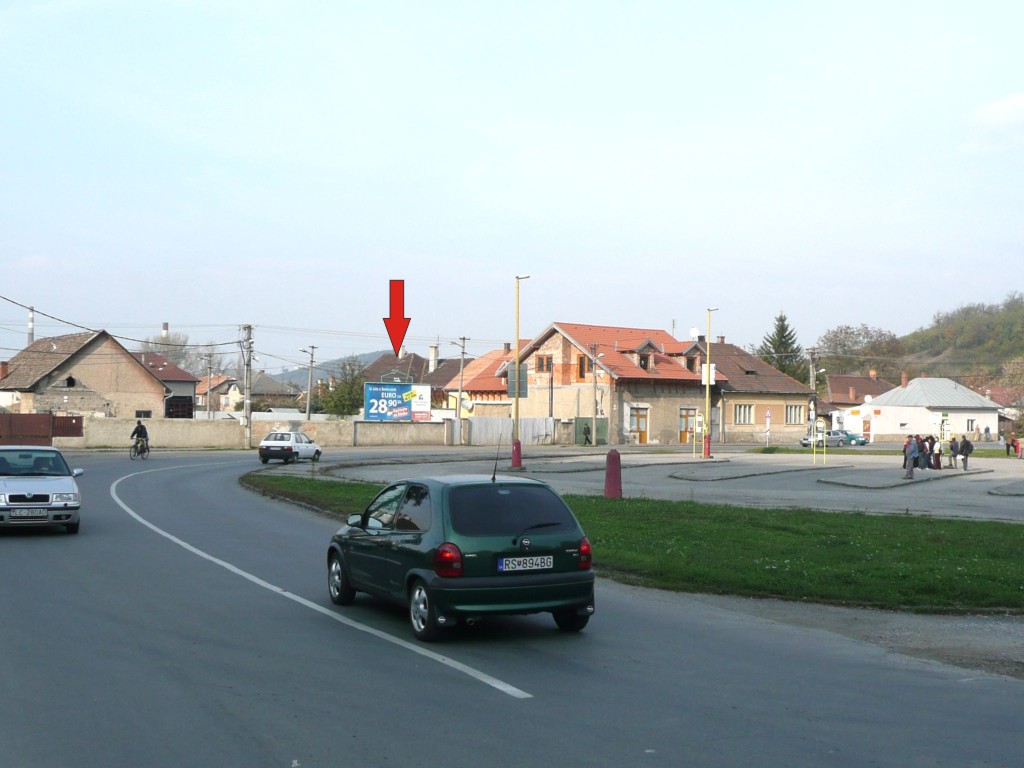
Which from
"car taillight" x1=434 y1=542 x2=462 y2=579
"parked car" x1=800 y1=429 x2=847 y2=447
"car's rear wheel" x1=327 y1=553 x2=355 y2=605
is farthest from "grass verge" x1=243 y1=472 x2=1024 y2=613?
"parked car" x1=800 y1=429 x2=847 y2=447

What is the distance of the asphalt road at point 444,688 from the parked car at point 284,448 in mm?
33785

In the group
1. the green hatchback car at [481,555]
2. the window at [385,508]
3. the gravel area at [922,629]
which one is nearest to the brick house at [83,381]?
the window at [385,508]

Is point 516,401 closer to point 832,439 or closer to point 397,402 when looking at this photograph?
point 397,402

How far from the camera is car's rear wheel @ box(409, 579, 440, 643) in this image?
28.6ft

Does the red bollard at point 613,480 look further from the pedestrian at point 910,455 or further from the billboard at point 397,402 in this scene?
the billboard at point 397,402

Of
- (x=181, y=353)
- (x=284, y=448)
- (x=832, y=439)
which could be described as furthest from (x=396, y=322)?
(x=181, y=353)

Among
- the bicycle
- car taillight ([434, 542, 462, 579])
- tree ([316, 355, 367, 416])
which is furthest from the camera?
tree ([316, 355, 367, 416])

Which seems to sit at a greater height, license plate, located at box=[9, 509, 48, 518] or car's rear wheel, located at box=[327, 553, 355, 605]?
license plate, located at box=[9, 509, 48, 518]

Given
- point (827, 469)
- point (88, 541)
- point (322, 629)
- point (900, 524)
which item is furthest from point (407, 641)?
point (827, 469)

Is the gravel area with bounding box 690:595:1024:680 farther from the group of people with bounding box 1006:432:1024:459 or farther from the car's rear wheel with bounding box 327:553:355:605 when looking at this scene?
the group of people with bounding box 1006:432:1024:459

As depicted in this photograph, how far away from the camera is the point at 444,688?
724 centimetres

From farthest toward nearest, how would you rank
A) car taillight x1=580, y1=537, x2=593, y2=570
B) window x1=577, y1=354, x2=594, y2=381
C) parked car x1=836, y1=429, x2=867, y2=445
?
parked car x1=836, y1=429, x2=867, y2=445 < window x1=577, y1=354, x2=594, y2=381 < car taillight x1=580, y1=537, x2=593, y2=570

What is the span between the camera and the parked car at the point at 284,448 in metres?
45.5

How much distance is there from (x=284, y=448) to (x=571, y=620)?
1488 inches
